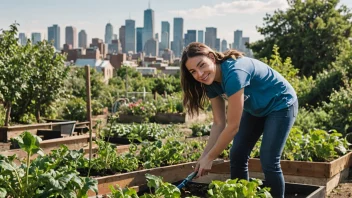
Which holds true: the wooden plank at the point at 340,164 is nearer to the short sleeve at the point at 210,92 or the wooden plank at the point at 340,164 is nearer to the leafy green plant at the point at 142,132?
the short sleeve at the point at 210,92

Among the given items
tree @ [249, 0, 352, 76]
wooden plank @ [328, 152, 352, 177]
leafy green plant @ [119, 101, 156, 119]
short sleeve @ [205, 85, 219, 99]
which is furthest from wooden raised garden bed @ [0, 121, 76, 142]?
tree @ [249, 0, 352, 76]

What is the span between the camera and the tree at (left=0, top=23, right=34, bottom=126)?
1012cm

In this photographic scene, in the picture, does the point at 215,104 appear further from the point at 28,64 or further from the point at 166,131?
the point at 28,64

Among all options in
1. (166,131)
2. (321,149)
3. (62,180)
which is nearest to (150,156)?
(321,149)

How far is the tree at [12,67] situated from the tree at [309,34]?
18406 mm

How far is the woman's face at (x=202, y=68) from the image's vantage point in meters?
3.28

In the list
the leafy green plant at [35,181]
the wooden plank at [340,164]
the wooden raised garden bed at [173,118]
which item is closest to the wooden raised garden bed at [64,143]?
the leafy green plant at [35,181]

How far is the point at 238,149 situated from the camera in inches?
154

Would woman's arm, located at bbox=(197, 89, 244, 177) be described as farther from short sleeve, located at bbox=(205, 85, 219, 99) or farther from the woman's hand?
short sleeve, located at bbox=(205, 85, 219, 99)

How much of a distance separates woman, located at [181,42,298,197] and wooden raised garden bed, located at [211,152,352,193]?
4.66 feet

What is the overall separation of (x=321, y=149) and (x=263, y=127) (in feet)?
5.74

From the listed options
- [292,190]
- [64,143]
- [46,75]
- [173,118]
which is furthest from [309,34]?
[292,190]

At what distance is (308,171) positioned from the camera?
5.13 metres

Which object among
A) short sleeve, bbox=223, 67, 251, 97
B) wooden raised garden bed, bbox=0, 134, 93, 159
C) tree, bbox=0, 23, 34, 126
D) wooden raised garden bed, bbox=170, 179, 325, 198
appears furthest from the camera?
tree, bbox=0, 23, 34, 126
